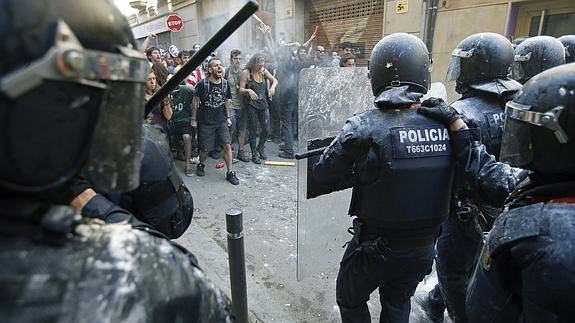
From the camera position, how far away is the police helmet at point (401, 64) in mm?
2072

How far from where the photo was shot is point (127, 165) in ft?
2.99

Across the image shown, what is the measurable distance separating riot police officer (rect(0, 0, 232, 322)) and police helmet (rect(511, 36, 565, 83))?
3291 mm

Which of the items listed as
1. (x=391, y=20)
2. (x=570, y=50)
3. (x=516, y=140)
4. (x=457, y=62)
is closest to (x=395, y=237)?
(x=516, y=140)

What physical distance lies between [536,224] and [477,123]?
4.45 ft

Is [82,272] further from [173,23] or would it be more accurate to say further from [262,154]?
[173,23]

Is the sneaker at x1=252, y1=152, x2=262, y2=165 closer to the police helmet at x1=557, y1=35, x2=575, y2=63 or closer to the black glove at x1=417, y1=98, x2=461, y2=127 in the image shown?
the police helmet at x1=557, y1=35, x2=575, y2=63

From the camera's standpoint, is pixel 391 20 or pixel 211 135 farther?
pixel 391 20

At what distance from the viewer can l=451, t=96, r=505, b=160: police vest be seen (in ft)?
7.80

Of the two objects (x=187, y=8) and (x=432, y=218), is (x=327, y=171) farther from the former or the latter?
(x=187, y=8)

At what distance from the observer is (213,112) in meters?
5.67

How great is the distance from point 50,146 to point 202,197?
456cm

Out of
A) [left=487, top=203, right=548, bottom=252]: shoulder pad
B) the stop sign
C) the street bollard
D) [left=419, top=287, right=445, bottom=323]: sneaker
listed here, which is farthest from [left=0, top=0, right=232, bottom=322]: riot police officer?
the stop sign

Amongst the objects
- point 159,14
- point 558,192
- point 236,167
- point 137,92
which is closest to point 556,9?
point 236,167

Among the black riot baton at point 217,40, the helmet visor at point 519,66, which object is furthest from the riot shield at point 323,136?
the black riot baton at point 217,40
